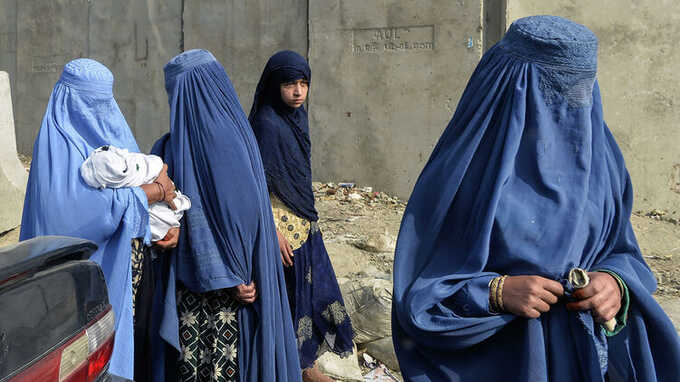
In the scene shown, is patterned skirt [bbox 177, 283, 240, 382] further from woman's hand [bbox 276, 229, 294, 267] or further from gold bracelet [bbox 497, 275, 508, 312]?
gold bracelet [bbox 497, 275, 508, 312]

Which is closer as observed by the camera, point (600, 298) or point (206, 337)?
point (600, 298)

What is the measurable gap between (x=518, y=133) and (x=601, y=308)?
0.45m

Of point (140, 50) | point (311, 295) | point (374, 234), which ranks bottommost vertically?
point (374, 234)

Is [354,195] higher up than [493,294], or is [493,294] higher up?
[493,294]

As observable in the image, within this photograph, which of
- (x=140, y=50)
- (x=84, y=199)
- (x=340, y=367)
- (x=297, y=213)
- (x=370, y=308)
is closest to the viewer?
(x=84, y=199)

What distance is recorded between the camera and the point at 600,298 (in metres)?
1.52

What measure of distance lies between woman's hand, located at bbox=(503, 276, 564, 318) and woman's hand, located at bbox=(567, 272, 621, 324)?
0.05 m

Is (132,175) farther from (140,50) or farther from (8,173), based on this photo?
(140,50)

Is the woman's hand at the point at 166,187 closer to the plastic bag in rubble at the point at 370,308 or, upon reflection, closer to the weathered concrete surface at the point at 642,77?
the plastic bag in rubble at the point at 370,308

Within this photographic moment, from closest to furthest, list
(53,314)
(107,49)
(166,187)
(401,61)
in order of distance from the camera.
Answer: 1. (53,314)
2. (166,187)
3. (401,61)
4. (107,49)

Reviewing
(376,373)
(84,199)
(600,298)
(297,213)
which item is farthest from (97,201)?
(376,373)

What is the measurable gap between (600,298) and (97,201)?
1.66 metres

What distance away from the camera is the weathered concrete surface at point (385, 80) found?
6.44 metres

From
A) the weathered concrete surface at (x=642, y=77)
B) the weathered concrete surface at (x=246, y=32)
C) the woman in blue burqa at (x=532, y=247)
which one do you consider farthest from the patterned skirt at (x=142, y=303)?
the weathered concrete surface at (x=246, y=32)
